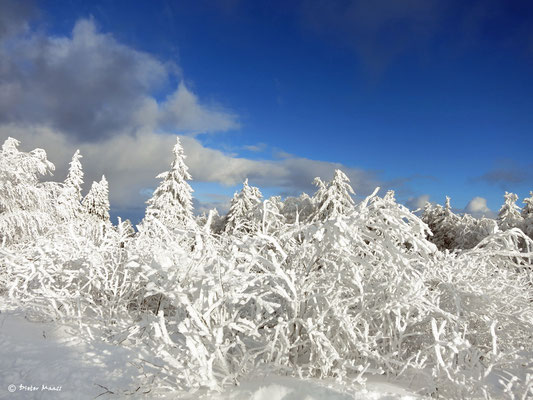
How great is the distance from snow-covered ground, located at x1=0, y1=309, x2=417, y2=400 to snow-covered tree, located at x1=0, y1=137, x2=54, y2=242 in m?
8.57

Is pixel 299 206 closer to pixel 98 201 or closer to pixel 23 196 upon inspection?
pixel 98 201

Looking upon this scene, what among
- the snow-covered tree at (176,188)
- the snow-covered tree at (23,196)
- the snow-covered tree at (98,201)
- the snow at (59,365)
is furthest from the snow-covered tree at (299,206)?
the snow at (59,365)

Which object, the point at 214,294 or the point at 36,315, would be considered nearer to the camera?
the point at 214,294

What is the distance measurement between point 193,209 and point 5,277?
21.6 m

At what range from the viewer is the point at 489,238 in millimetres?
4430

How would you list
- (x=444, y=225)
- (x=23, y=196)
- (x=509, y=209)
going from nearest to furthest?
(x=23, y=196) → (x=509, y=209) → (x=444, y=225)

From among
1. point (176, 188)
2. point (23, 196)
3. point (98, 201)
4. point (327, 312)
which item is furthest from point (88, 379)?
point (98, 201)

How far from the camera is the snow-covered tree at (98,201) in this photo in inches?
1560

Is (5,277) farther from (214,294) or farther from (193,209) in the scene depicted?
(193,209)

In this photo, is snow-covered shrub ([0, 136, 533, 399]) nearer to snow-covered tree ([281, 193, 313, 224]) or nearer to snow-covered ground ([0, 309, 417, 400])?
snow-covered ground ([0, 309, 417, 400])

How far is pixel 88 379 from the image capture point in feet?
9.73

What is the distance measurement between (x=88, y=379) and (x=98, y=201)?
1627 inches

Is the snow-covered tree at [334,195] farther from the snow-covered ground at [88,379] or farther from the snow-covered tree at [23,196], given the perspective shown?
the snow-covered ground at [88,379]

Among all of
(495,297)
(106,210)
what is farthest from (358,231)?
(106,210)
